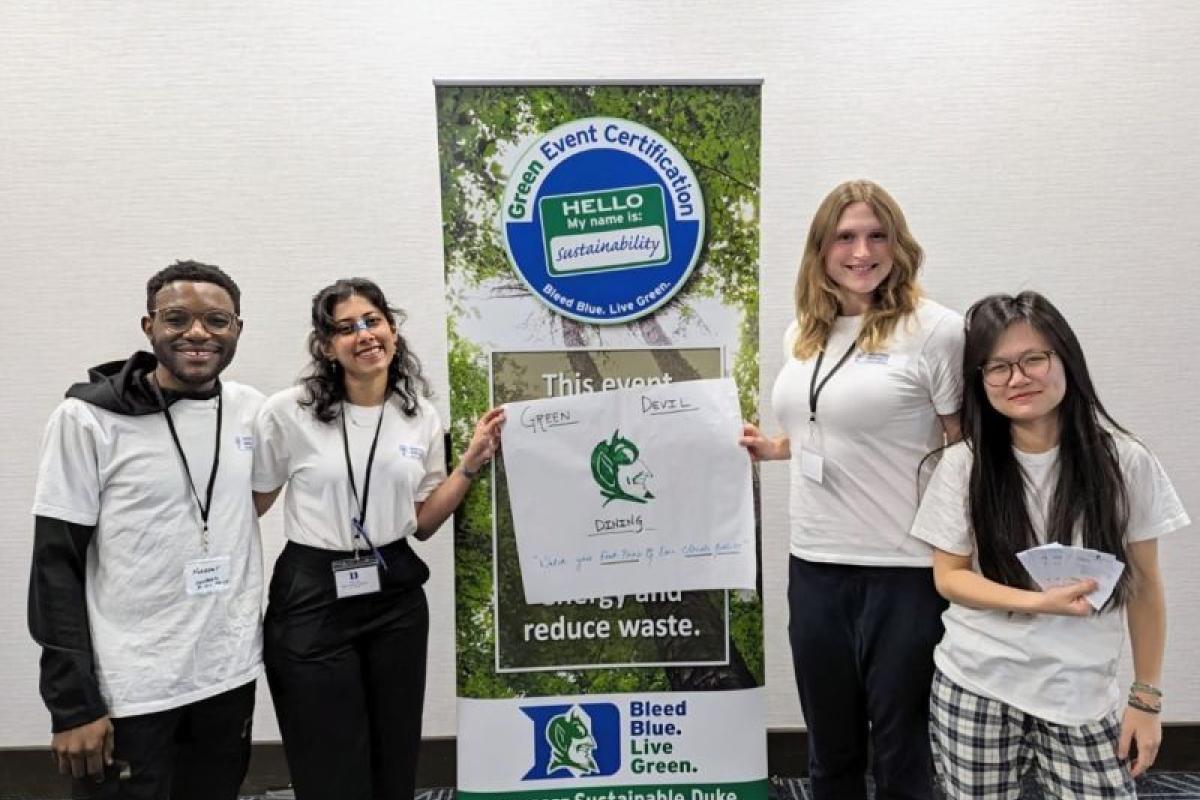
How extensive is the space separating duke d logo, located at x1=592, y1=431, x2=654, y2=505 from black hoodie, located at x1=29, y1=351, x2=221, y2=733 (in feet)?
3.38

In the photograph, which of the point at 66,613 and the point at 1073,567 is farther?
the point at 66,613

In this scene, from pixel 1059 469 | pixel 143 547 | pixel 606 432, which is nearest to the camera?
pixel 1059 469

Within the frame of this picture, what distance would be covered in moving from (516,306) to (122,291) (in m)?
1.75

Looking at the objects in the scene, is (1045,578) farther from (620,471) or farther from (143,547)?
(143,547)

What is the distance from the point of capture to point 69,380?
290cm

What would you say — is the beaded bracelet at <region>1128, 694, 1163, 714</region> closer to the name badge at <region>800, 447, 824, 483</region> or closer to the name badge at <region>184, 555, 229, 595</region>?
the name badge at <region>800, 447, 824, 483</region>

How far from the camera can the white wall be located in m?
2.81

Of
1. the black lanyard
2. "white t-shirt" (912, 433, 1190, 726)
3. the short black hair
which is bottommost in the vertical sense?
"white t-shirt" (912, 433, 1190, 726)

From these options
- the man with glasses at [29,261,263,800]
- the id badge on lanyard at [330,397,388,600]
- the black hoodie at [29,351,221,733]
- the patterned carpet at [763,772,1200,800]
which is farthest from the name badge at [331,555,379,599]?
the patterned carpet at [763,772,1200,800]

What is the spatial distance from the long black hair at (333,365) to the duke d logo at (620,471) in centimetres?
48

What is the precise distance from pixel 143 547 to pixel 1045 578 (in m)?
1.75

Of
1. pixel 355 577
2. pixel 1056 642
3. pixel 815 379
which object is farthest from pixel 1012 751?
pixel 355 577

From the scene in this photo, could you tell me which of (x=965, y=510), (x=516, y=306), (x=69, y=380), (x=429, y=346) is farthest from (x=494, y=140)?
(x=69, y=380)

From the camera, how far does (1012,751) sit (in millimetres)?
1538
